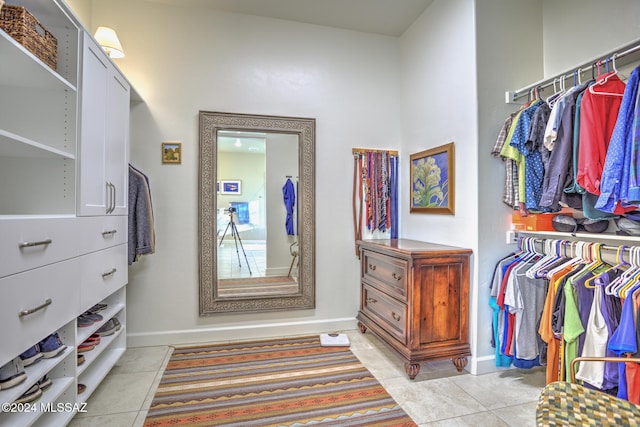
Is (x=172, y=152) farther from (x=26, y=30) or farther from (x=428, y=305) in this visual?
(x=428, y=305)

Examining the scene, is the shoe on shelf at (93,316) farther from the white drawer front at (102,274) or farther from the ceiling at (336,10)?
the ceiling at (336,10)

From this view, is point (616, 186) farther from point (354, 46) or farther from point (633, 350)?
point (354, 46)

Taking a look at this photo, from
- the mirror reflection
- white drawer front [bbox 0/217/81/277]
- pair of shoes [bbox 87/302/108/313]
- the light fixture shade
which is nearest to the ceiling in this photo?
the light fixture shade

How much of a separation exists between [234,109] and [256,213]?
38.2 inches

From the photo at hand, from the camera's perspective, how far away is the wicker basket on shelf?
1.33 m

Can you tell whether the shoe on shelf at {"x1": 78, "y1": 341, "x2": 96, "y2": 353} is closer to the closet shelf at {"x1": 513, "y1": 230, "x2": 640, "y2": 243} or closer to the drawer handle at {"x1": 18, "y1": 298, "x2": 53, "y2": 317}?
the drawer handle at {"x1": 18, "y1": 298, "x2": 53, "y2": 317}

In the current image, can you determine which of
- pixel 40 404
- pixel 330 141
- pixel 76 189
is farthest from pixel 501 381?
pixel 76 189

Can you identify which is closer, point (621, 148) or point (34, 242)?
point (34, 242)

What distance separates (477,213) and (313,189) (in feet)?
4.72

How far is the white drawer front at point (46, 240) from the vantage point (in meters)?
1.16

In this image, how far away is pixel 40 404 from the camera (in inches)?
54.3

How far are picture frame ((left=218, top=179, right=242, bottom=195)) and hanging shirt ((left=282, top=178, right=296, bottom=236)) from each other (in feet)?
1.36

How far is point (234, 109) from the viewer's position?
9.43 ft

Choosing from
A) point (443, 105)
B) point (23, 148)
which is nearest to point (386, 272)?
point (443, 105)
